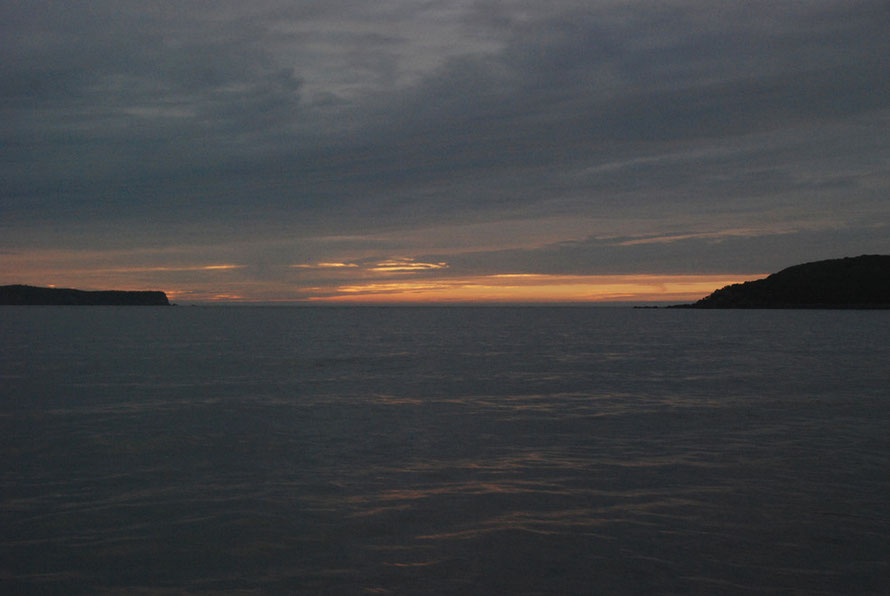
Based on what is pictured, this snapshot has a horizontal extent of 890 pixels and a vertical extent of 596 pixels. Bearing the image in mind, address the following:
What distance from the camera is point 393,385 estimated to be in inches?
1236

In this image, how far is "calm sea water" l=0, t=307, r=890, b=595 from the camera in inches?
350

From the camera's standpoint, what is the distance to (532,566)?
9.02 metres

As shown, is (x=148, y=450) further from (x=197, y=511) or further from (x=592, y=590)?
(x=592, y=590)

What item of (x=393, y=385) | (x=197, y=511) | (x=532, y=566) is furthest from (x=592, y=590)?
(x=393, y=385)

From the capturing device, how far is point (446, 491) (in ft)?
42.0

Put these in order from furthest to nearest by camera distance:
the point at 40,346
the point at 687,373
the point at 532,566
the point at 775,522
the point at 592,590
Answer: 1. the point at 40,346
2. the point at 687,373
3. the point at 775,522
4. the point at 532,566
5. the point at 592,590

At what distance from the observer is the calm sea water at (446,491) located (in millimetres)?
8883

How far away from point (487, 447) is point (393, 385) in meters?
14.9

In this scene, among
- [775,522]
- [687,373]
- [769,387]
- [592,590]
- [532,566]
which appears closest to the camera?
[592,590]

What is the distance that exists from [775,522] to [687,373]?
26212 millimetres

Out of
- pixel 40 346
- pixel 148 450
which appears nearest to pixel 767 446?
pixel 148 450

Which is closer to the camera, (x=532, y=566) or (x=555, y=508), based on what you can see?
(x=532, y=566)

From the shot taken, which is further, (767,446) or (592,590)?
(767,446)

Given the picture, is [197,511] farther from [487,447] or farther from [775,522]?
[775,522]
